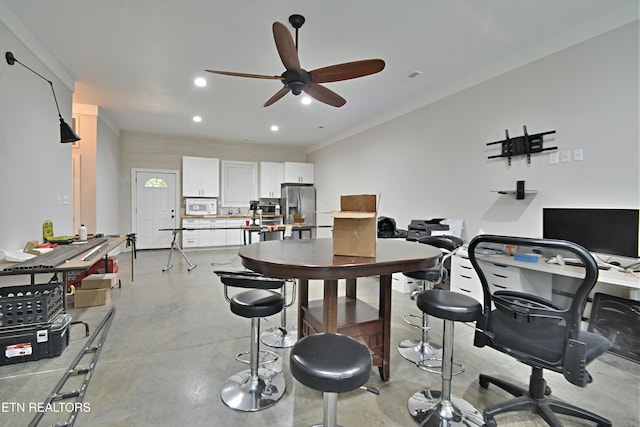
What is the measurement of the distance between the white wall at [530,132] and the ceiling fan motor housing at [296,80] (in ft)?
8.49

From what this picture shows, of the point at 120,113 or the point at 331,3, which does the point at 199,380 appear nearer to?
the point at 331,3

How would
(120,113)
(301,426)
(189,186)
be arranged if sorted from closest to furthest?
1. (301,426)
2. (120,113)
3. (189,186)

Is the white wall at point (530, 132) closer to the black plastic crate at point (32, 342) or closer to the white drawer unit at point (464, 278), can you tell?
the white drawer unit at point (464, 278)

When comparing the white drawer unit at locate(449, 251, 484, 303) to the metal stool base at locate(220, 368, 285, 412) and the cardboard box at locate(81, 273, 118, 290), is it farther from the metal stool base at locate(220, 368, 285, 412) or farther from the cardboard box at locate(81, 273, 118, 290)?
the cardboard box at locate(81, 273, 118, 290)

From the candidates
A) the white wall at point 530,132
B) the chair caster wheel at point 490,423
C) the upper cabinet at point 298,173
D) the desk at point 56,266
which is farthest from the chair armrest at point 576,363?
the upper cabinet at point 298,173

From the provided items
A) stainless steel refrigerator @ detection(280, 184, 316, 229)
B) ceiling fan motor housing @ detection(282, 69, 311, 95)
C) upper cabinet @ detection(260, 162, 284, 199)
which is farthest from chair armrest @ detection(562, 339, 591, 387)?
upper cabinet @ detection(260, 162, 284, 199)

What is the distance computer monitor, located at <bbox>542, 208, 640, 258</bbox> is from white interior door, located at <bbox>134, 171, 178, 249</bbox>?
7.90m

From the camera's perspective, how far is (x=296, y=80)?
2.54 m

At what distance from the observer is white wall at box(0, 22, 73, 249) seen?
2.77m

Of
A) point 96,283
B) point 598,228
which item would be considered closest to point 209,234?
point 96,283

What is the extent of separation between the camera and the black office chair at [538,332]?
1.34 m

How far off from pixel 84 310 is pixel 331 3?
4.22 meters

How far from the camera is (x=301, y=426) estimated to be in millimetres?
1621

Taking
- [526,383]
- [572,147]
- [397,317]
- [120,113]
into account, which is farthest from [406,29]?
[120,113]
